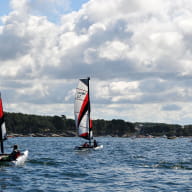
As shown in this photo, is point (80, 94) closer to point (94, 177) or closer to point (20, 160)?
point (20, 160)

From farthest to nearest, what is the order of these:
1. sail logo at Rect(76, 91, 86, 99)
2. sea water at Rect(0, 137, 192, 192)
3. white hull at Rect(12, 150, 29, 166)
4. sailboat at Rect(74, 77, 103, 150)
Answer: sailboat at Rect(74, 77, 103, 150), sail logo at Rect(76, 91, 86, 99), white hull at Rect(12, 150, 29, 166), sea water at Rect(0, 137, 192, 192)

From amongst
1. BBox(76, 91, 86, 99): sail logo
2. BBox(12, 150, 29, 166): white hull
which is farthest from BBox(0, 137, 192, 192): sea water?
BBox(76, 91, 86, 99): sail logo

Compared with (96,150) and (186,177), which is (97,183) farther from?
(96,150)

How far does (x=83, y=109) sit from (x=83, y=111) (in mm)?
338

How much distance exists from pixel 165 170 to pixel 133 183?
365 inches

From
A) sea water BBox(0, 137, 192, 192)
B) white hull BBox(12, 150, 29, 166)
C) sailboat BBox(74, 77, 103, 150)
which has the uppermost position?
sailboat BBox(74, 77, 103, 150)

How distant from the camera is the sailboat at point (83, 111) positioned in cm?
6359

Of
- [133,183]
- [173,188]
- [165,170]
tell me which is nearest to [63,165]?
[165,170]

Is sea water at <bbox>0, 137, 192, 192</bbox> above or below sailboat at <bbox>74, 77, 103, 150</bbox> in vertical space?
below

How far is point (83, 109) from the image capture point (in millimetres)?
64812

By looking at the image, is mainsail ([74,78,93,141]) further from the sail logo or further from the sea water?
the sea water

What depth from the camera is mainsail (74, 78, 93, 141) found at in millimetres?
63656

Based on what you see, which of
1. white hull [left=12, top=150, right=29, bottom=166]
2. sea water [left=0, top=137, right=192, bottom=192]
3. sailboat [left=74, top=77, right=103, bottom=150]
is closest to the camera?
sea water [left=0, top=137, right=192, bottom=192]

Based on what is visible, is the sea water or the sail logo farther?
the sail logo
